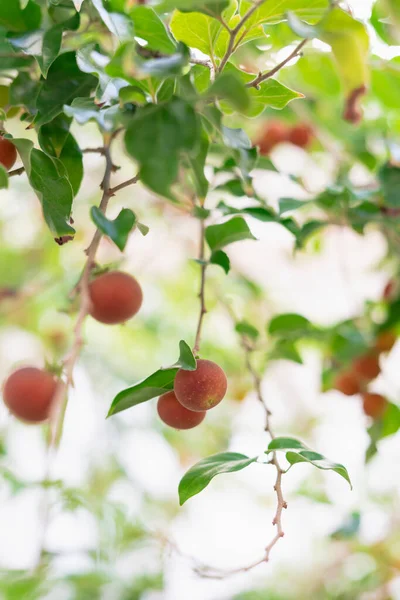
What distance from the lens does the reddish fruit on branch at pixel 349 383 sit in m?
1.14

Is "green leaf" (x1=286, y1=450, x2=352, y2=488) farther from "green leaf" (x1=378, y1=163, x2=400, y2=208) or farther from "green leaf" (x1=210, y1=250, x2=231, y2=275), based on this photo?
"green leaf" (x1=378, y1=163, x2=400, y2=208)

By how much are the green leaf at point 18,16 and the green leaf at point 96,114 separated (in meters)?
0.17

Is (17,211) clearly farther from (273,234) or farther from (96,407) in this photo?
(273,234)

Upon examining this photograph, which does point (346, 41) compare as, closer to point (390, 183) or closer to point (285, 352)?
point (390, 183)

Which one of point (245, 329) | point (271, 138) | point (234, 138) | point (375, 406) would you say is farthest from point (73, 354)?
point (271, 138)

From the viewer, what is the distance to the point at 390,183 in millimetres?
928

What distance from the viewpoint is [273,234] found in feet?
7.11

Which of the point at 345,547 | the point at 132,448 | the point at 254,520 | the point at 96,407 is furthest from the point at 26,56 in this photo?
the point at 254,520

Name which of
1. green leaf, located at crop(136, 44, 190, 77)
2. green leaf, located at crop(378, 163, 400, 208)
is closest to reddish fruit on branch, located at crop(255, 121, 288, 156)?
green leaf, located at crop(378, 163, 400, 208)

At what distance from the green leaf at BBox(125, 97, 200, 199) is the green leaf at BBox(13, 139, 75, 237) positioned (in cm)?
18

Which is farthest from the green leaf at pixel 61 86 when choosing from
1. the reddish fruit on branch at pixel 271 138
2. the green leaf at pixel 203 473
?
the reddish fruit on branch at pixel 271 138

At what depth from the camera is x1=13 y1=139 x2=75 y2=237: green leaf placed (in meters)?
0.59

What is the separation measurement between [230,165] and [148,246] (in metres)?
1.43

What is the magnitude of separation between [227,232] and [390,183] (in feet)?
0.96
